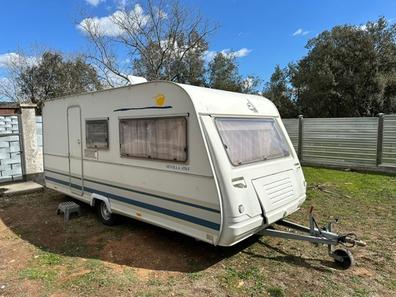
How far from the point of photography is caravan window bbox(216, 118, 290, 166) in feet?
13.7

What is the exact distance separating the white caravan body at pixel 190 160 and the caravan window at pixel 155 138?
14 mm

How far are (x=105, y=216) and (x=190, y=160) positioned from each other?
8.59 ft

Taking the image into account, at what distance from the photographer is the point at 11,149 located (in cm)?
877

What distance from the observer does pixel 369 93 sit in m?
20.6

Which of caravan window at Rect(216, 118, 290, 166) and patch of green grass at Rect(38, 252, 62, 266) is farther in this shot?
patch of green grass at Rect(38, 252, 62, 266)

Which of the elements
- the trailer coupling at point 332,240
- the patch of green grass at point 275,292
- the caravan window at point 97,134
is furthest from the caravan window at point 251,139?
the caravan window at point 97,134

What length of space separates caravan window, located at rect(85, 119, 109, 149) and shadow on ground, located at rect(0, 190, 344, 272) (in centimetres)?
149

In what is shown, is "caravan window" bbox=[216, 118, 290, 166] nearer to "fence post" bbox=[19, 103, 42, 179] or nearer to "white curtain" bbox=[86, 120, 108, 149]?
"white curtain" bbox=[86, 120, 108, 149]

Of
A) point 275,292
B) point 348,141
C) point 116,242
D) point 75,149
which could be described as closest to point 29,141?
point 75,149

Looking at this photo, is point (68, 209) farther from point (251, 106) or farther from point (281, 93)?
point (281, 93)

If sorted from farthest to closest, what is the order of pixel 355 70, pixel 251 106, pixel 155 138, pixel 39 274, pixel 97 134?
pixel 355 70
pixel 97 134
pixel 251 106
pixel 155 138
pixel 39 274

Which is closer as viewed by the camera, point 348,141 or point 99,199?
point 99,199

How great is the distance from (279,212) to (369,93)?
19621mm

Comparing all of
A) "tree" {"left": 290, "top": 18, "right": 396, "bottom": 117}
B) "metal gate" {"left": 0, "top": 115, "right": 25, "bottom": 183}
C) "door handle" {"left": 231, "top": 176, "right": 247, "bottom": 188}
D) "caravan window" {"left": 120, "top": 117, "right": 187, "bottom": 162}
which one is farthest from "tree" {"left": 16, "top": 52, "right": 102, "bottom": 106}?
"door handle" {"left": 231, "top": 176, "right": 247, "bottom": 188}
